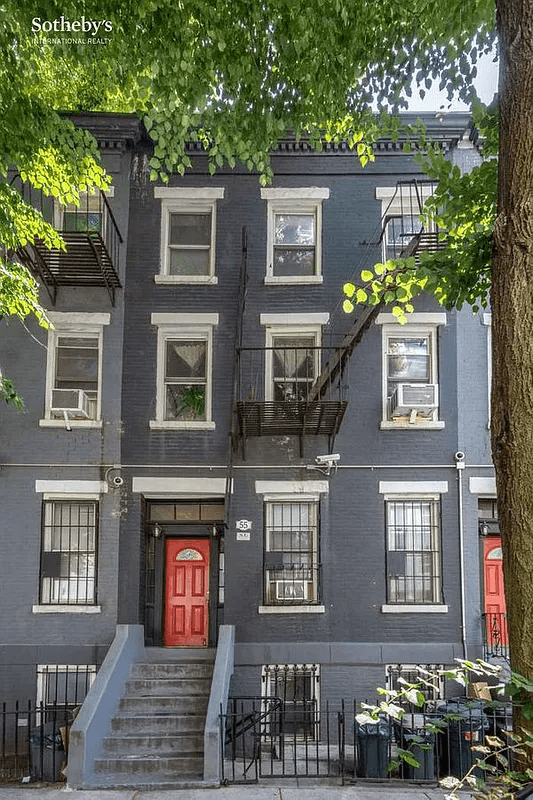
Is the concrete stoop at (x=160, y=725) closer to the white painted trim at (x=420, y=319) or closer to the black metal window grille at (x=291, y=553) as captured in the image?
the black metal window grille at (x=291, y=553)

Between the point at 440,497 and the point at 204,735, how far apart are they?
626 centimetres

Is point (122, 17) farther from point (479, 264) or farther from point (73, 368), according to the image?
point (73, 368)

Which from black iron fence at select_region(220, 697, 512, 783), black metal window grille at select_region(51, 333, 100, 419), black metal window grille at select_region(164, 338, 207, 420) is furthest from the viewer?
black metal window grille at select_region(164, 338, 207, 420)

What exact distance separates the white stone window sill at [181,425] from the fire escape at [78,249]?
252 cm

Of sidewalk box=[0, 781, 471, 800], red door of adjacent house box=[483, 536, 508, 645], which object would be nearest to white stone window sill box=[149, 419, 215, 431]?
red door of adjacent house box=[483, 536, 508, 645]

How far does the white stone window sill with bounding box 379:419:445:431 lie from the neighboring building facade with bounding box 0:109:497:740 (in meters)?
0.04

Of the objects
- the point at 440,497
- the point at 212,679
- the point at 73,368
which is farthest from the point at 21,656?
the point at 440,497

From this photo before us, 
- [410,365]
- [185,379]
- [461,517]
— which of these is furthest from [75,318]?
[461,517]

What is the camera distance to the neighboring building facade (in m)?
15.1

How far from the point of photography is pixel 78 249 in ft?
47.9

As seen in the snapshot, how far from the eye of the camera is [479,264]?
28.8ft

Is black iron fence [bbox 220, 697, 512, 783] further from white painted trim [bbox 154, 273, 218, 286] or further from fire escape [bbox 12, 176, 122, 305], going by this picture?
fire escape [bbox 12, 176, 122, 305]

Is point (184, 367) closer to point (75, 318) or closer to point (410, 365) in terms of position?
point (75, 318)

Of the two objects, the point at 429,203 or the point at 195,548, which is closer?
the point at 429,203
